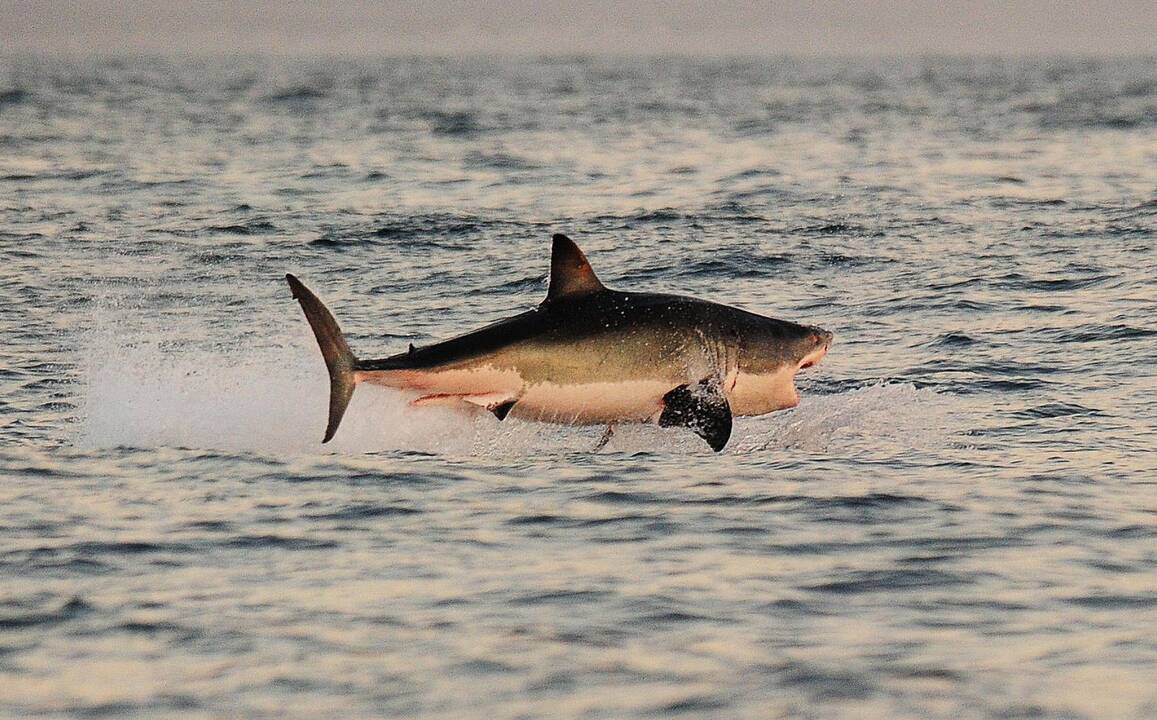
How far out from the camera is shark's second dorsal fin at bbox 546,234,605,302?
14.0 metres

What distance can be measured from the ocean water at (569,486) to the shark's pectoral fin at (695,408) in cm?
41

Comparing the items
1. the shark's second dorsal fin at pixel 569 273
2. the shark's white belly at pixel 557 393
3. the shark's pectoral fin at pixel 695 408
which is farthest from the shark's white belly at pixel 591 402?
the shark's second dorsal fin at pixel 569 273

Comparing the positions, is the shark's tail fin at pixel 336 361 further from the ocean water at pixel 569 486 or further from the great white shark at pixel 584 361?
the ocean water at pixel 569 486

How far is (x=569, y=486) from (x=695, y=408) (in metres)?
1.22

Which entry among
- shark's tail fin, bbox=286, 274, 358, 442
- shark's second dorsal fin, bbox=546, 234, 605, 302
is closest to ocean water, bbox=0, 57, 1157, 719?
shark's tail fin, bbox=286, 274, 358, 442

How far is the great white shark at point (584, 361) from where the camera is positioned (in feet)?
44.8

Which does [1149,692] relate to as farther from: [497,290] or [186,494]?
[497,290]

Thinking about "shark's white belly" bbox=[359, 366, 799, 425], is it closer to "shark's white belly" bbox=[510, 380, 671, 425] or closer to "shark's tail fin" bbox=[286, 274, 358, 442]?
"shark's white belly" bbox=[510, 380, 671, 425]

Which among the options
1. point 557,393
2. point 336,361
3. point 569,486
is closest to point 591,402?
point 557,393

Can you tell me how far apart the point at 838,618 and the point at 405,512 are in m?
3.74

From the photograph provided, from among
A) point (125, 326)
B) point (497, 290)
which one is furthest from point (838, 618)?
point (497, 290)

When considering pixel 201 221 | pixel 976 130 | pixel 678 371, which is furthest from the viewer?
pixel 976 130

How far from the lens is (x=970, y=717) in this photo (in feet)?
29.1

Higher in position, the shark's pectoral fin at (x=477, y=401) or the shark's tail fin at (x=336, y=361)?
the shark's tail fin at (x=336, y=361)
